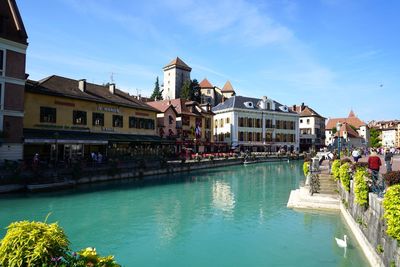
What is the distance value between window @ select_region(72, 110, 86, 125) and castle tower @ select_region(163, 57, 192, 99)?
63000 mm

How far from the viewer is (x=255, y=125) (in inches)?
3004

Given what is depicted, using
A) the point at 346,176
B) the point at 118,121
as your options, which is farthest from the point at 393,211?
the point at 118,121

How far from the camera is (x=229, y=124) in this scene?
238 ft

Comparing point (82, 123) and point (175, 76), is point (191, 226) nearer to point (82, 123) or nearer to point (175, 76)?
point (82, 123)

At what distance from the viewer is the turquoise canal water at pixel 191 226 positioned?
484 inches

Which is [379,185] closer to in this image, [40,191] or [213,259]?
[213,259]

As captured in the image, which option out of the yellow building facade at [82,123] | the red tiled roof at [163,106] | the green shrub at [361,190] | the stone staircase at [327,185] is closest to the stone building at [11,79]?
the yellow building facade at [82,123]

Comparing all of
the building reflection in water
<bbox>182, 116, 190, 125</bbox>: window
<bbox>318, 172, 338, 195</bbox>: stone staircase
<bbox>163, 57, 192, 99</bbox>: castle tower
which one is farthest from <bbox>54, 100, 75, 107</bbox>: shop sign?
<bbox>163, 57, 192, 99</bbox>: castle tower

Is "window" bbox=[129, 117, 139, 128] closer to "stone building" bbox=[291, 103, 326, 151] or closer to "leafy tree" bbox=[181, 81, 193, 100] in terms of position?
"leafy tree" bbox=[181, 81, 193, 100]

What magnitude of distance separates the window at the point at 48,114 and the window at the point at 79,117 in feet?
7.66

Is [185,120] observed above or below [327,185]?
above

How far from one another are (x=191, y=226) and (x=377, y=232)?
895cm

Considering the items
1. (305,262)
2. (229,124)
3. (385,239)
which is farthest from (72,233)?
(229,124)

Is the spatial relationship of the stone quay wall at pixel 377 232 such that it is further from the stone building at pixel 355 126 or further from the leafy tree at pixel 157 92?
the stone building at pixel 355 126
